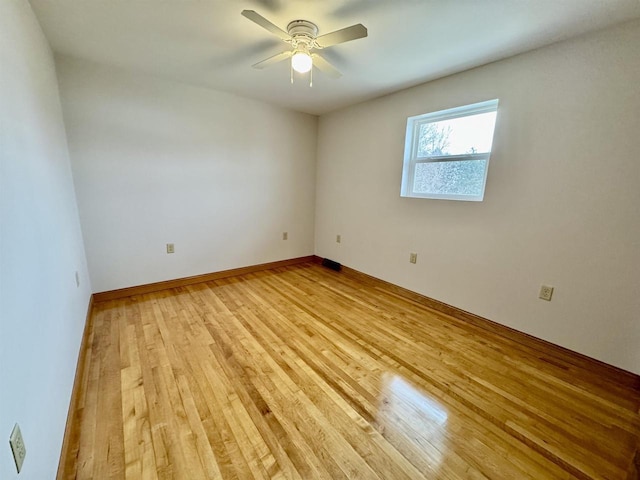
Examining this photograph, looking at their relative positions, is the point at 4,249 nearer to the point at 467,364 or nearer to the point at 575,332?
the point at 467,364

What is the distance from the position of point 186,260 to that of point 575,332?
3.66m

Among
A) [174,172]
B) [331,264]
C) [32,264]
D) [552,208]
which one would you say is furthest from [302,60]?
[331,264]

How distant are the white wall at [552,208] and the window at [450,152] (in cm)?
9

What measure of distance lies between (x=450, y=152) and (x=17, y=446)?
314 centimetres

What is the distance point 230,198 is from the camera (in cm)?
330

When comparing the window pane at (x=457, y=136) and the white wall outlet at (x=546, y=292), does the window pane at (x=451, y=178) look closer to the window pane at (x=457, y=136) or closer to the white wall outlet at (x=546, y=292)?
the window pane at (x=457, y=136)

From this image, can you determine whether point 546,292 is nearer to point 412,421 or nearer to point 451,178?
point 451,178

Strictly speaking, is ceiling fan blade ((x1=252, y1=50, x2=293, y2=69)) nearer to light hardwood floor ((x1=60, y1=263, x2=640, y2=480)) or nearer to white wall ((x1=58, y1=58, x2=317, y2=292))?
white wall ((x1=58, y1=58, x2=317, y2=292))

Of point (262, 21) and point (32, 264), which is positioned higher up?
point (262, 21)

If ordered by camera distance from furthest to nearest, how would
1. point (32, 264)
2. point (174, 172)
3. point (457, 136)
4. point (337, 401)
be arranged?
1. point (174, 172)
2. point (457, 136)
3. point (337, 401)
4. point (32, 264)

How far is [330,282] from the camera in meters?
3.38

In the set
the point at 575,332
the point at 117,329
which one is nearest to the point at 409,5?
the point at 575,332

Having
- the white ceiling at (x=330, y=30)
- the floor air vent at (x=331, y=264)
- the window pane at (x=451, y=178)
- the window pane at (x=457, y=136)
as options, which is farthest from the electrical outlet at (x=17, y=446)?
the floor air vent at (x=331, y=264)

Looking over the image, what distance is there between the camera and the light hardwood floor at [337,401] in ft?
3.86
